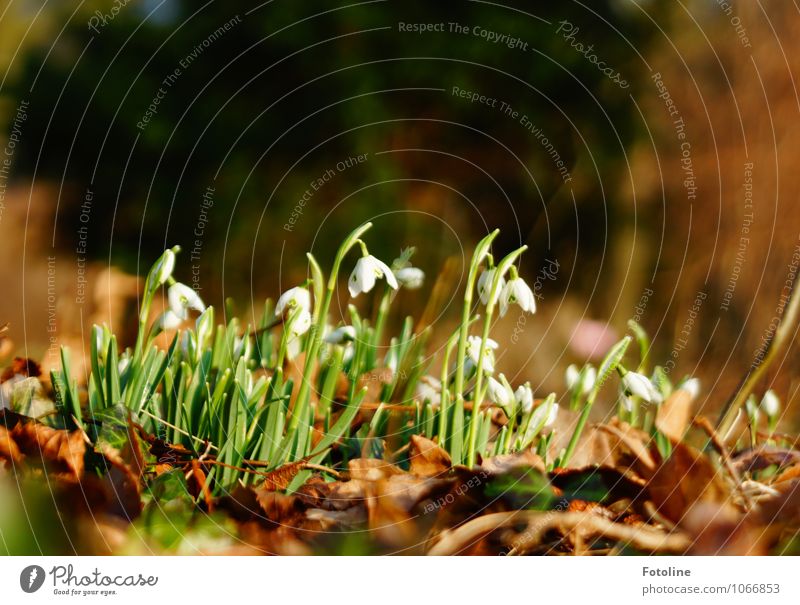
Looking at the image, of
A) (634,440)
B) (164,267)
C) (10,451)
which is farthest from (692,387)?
(10,451)

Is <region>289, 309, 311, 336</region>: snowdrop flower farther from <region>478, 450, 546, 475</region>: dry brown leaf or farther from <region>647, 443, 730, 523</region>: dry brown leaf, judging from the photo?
<region>647, 443, 730, 523</region>: dry brown leaf

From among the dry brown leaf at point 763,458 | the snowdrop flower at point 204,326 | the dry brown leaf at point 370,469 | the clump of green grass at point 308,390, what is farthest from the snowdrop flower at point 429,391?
the dry brown leaf at point 763,458

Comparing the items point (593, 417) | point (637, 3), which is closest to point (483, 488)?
point (593, 417)

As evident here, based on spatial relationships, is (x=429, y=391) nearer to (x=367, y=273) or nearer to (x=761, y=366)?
(x=367, y=273)

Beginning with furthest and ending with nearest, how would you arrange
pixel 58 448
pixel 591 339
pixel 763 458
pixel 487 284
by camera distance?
pixel 591 339 < pixel 763 458 < pixel 487 284 < pixel 58 448

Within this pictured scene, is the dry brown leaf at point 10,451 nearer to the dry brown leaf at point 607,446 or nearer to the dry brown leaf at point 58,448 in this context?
the dry brown leaf at point 58,448
